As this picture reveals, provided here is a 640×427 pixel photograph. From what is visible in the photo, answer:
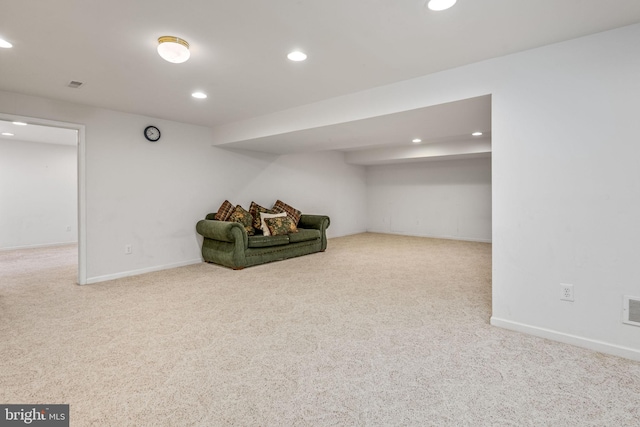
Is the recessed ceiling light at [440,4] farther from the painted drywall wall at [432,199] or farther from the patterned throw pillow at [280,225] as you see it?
the painted drywall wall at [432,199]

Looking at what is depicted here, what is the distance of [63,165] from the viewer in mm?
7074

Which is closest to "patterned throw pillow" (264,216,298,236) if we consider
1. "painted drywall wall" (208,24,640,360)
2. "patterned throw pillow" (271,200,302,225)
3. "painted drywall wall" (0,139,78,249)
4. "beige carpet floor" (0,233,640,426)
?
"patterned throw pillow" (271,200,302,225)

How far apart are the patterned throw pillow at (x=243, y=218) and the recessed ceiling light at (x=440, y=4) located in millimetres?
4015

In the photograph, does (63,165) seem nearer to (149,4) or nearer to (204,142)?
(204,142)

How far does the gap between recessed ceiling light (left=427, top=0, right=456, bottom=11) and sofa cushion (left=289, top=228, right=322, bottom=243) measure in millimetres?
3955

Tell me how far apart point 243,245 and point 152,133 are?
83.7 inches

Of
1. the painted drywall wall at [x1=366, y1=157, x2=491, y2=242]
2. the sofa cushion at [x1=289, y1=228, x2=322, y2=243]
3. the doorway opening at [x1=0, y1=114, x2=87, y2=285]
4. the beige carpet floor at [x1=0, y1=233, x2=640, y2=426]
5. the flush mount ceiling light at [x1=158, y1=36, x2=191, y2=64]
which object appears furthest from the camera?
the painted drywall wall at [x1=366, y1=157, x2=491, y2=242]

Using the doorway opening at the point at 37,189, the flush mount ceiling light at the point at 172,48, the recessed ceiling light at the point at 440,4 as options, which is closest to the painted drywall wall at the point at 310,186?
the flush mount ceiling light at the point at 172,48

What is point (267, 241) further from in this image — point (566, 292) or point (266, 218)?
point (566, 292)

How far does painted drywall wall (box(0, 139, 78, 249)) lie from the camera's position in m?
6.30

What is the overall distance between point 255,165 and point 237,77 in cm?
303

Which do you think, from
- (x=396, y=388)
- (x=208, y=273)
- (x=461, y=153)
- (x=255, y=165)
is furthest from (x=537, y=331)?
(x=255, y=165)

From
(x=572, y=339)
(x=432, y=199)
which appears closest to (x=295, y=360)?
(x=572, y=339)

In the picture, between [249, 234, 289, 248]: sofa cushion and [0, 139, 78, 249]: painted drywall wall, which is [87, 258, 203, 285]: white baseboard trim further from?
[0, 139, 78, 249]: painted drywall wall
